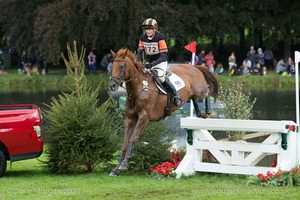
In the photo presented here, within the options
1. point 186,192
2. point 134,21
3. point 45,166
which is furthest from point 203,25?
point 186,192

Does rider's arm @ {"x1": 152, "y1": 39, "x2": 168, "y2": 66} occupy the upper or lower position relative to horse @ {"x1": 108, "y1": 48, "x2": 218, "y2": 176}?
upper

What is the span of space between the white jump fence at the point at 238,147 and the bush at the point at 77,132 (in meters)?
1.82

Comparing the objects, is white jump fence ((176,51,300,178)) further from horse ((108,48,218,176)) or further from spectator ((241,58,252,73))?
spectator ((241,58,252,73))

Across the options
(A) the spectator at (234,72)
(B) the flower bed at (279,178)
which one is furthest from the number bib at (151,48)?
(A) the spectator at (234,72)

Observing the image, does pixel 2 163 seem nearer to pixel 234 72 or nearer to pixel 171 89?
pixel 171 89

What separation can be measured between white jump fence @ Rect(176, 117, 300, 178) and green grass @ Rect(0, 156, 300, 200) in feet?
0.73

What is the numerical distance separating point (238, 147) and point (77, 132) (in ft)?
10.8

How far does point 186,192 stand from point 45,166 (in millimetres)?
4568

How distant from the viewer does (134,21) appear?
47125mm

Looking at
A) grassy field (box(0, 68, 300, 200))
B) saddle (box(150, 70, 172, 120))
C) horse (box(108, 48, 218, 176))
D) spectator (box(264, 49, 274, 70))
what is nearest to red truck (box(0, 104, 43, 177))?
grassy field (box(0, 68, 300, 200))

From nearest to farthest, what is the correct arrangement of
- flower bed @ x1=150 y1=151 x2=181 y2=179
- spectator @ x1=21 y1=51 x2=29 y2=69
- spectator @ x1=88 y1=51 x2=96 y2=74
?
flower bed @ x1=150 y1=151 x2=181 y2=179, spectator @ x1=88 y1=51 x2=96 y2=74, spectator @ x1=21 y1=51 x2=29 y2=69

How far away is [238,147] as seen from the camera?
1338 cm

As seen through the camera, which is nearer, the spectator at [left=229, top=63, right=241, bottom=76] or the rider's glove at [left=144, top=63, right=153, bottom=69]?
the rider's glove at [left=144, top=63, right=153, bottom=69]

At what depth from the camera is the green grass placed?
10977 millimetres
